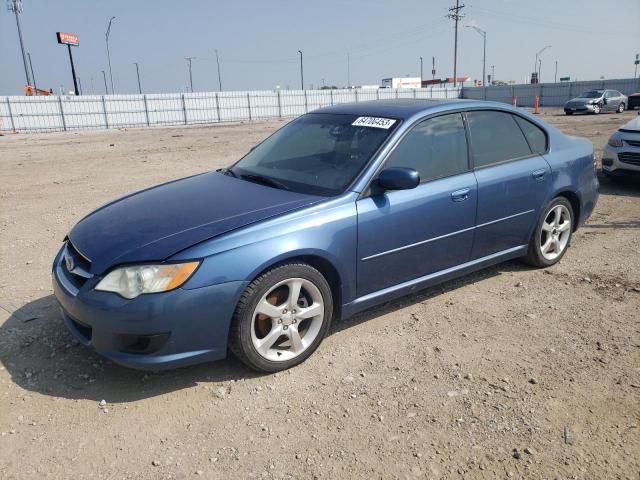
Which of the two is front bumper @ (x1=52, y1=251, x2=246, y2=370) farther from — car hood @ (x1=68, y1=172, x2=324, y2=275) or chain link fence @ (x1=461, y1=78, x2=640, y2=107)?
chain link fence @ (x1=461, y1=78, x2=640, y2=107)

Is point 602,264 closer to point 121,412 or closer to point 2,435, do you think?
point 121,412

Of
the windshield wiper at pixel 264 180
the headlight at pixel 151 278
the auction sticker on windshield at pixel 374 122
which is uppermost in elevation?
the auction sticker on windshield at pixel 374 122

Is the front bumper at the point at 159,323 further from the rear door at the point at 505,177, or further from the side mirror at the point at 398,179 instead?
the rear door at the point at 505,177

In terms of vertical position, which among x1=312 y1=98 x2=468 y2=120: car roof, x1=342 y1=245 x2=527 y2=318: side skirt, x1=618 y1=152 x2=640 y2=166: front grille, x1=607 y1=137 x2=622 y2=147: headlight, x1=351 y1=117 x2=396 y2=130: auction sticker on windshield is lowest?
x1=342 y1=245 x2=527 y2=318: side skirt

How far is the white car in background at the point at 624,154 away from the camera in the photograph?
7.99 meters

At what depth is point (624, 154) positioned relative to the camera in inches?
319

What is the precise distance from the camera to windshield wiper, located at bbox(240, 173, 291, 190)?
366 centimetres

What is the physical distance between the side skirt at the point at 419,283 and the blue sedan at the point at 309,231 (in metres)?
0.01

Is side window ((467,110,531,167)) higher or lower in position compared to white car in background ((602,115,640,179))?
higher

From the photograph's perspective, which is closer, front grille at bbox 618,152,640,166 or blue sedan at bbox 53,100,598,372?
blue sedan at bbox 53,100,598,372

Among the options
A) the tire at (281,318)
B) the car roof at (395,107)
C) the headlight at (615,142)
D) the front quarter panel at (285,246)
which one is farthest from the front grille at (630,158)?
the tire at (281,318)

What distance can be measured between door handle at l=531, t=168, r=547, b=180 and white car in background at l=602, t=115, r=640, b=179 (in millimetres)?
4557

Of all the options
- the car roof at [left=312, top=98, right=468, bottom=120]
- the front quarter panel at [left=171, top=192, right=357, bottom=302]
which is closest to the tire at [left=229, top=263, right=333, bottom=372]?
the front quarter panel at [left=171, top=192, right=357, bottom=302]

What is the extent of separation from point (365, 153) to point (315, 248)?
0.87 metres
